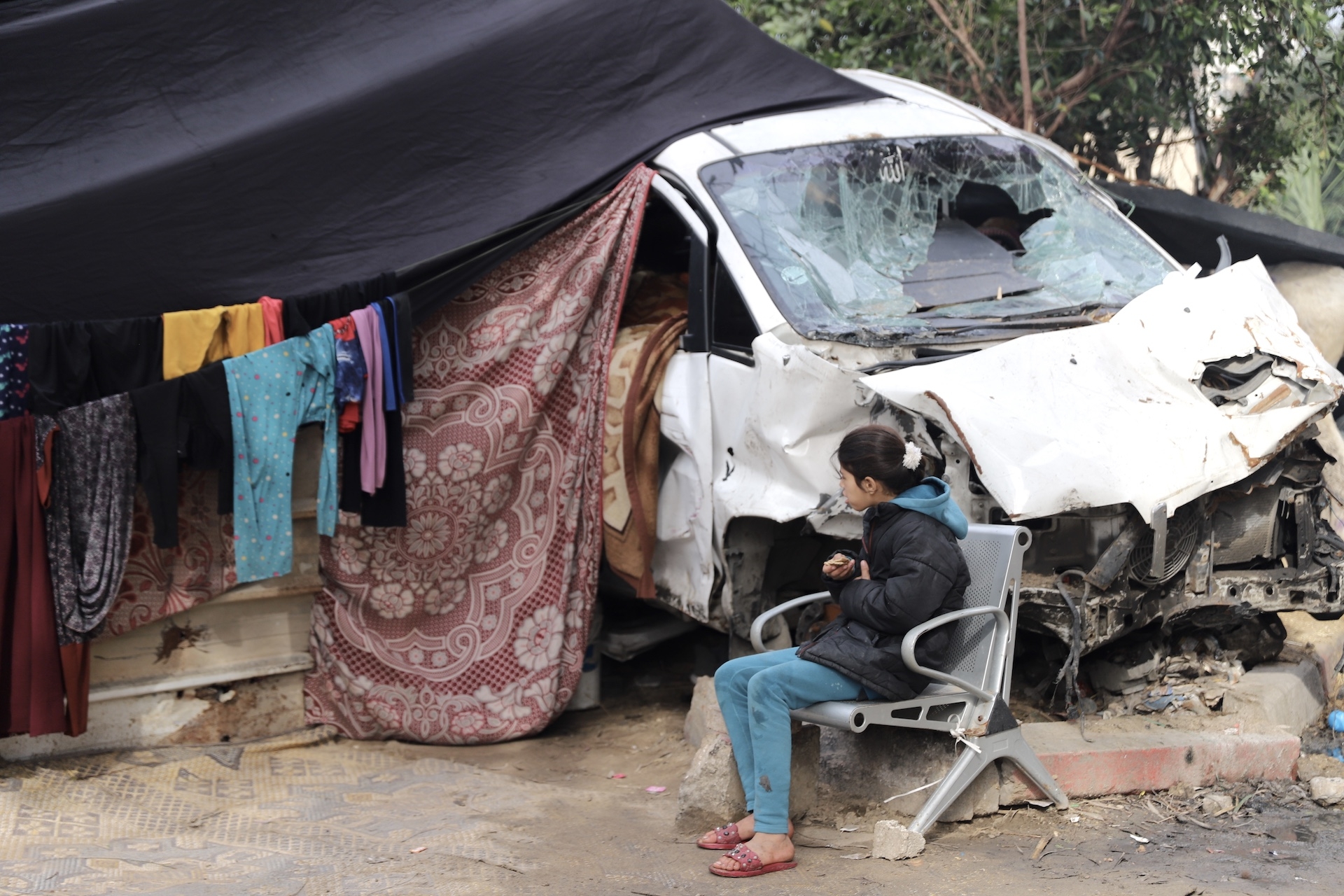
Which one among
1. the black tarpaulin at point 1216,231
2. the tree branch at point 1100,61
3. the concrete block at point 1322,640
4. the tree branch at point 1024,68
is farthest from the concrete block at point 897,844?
the tree branch at point 1100,61

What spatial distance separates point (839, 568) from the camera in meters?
3.96

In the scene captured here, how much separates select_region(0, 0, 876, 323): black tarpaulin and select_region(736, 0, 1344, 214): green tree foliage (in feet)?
7.91

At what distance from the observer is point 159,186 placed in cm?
506

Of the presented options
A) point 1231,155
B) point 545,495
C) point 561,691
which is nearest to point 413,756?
point 561,691

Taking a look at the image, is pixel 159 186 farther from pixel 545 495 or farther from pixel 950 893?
pixel 950 893

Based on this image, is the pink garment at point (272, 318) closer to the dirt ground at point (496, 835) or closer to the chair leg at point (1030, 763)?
the dirt ground at point (496, 835)

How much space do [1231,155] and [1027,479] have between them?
590 cm

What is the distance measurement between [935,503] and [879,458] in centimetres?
22

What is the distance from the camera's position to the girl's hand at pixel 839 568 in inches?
156

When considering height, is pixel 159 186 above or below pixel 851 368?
above

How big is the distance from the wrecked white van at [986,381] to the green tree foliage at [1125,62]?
2.33m

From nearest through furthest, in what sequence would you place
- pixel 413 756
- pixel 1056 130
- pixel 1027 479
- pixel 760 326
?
pixel 1027 479
pixel 760 326
pixel 413 756
pixel 1056 130

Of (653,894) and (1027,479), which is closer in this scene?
(653,894)

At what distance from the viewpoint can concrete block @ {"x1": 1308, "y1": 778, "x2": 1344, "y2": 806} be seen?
424 cm
